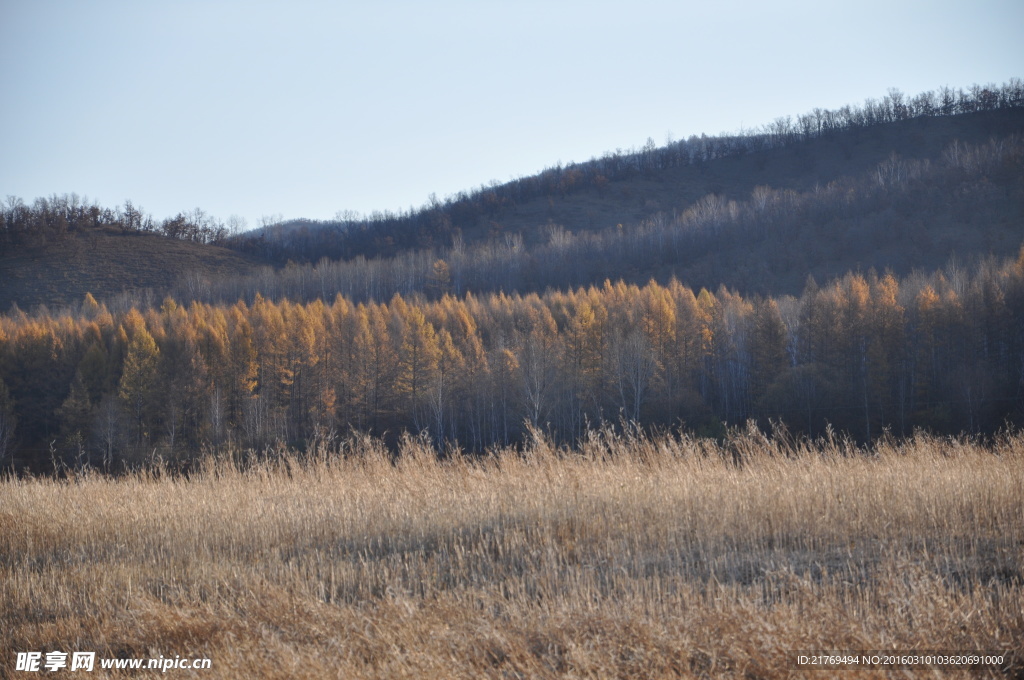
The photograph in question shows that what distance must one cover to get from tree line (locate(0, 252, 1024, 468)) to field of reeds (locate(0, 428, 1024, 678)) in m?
29.6

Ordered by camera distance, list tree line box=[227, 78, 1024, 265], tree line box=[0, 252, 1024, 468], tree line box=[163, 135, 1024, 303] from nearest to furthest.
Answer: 1. tree line box=[0, 252, 1024, 468]
2. tree line box=[163, 135, 1024, 303]
3. tree line box=[227, 78, 1024, 265]

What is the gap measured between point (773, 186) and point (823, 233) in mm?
46093

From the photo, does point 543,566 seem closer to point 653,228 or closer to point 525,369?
point 525,369

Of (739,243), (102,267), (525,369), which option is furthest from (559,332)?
(102,267)

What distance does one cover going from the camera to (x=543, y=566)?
5.79 metres

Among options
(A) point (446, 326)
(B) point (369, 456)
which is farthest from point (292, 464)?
(A) point (446, 326)

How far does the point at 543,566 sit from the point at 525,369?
41.1m

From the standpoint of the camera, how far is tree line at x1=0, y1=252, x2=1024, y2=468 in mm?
40281

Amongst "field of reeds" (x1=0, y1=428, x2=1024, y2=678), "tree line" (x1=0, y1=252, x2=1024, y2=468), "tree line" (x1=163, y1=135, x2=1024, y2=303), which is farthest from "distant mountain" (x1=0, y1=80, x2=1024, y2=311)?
"field of reeds" (x1=0, y1=428, x2=1024, y2=678)

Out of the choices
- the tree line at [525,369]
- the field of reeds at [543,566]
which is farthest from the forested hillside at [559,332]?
the field of reeds at [543,566]

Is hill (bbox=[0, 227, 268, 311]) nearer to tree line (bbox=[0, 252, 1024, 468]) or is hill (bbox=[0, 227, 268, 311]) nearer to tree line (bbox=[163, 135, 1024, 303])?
tree line (bbox=[163, 135, 1024, 303])

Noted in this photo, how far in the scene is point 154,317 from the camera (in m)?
61.9

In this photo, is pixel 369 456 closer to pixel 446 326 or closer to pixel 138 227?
pixel 446 326

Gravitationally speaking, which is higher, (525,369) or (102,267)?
(102,267)
